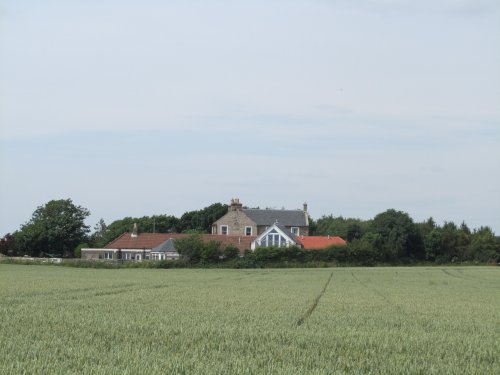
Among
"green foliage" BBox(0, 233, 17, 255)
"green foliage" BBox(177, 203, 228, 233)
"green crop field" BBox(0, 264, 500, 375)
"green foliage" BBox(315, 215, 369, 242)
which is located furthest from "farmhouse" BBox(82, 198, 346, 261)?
"green crop field" BBox(0, 264, 500, 375)

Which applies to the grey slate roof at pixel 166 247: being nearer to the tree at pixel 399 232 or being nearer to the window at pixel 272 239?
the window at pixel 272 239

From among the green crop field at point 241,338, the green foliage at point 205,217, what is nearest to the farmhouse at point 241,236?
the green foliage at point 205,217

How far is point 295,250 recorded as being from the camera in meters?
89.1

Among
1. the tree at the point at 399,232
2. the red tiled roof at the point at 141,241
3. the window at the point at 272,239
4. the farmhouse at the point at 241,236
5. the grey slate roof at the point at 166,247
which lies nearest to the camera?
the window at the point at 272,239

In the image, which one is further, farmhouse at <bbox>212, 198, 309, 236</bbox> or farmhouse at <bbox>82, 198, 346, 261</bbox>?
farmhouse at <bbox>212, 198, 309, 236</bbox>

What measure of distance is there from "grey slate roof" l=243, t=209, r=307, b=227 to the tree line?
857cm

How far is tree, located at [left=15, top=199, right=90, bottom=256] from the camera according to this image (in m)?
127

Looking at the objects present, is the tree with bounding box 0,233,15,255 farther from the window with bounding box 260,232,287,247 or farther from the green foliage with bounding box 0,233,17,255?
the window with bounding box 260,232,287,247

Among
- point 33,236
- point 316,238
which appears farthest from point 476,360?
point 33,236

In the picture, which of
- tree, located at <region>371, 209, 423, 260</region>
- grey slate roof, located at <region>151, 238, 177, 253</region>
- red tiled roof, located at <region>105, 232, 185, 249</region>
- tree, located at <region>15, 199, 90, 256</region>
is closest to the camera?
grey slate roof, located at <region>151, 238, 177, 253</region>

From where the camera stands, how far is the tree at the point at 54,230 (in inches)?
5005

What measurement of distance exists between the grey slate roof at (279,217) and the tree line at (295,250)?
8.57 metres

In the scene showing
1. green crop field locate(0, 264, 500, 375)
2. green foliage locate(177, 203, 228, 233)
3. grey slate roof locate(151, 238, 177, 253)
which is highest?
green foliage locate(177, 203, 228, 233)

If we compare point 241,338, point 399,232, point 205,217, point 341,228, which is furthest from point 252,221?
point 241,338
